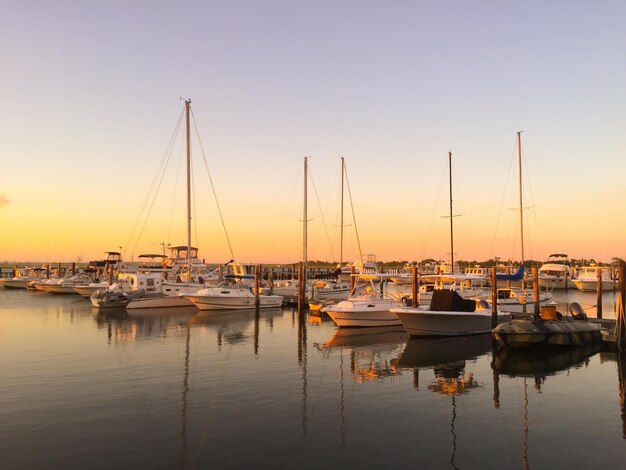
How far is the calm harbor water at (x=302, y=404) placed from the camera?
11219mm

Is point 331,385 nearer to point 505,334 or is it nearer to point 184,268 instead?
point 505,334

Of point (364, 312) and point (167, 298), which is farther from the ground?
point (364, 312)

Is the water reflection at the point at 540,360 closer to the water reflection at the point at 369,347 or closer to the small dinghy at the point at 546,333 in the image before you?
the small dinghy at the point at 546,333

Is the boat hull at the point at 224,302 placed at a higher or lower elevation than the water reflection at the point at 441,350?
higher

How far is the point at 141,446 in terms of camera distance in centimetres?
1153

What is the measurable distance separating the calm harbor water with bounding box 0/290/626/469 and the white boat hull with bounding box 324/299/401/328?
15.2 ft

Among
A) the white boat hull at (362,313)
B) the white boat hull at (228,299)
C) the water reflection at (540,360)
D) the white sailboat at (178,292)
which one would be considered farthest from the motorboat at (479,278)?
the white sailboat at (178,292)

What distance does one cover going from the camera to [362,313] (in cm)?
3216

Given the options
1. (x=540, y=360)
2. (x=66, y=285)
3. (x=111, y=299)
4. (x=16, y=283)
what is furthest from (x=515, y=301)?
(x=16, y=283)

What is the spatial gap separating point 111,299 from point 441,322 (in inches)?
1173

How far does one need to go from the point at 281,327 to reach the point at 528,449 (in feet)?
75.4

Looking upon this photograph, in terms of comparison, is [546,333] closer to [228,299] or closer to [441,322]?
[441,322]

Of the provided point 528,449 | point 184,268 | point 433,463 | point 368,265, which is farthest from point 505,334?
point 368,265

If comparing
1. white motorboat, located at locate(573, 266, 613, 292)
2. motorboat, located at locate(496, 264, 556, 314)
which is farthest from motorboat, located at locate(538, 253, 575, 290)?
motorboat, located at locate(496, 264, 556, 314)
